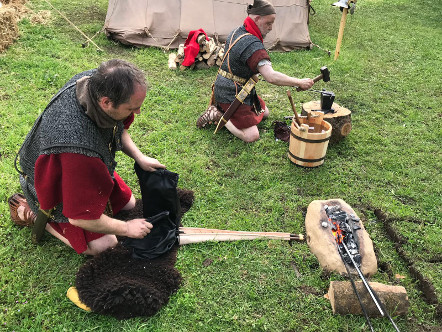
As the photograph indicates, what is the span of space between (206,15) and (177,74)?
1.88 m

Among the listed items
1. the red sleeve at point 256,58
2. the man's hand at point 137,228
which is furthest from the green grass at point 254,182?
the red sleeve at point 256,58

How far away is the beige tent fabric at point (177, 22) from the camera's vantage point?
745 centimetres

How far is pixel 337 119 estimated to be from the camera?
4703 mm

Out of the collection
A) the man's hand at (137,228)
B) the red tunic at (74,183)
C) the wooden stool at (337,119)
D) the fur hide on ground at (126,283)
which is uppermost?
the red tunic at (74,183)

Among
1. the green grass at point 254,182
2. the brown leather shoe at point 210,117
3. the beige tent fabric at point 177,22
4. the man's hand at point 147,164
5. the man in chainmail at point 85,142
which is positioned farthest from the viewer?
the beige tent fabric at point 177,22

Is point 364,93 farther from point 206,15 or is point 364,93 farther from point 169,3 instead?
point 169,3

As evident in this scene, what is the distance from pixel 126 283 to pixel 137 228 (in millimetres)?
444

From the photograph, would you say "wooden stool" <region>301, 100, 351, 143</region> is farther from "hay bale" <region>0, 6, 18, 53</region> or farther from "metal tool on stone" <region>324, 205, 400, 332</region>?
"hay bale" <region>0, 6, 18, 53</region>

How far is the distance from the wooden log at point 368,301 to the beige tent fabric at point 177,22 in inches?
240

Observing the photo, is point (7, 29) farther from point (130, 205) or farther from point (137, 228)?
point (137, 228)

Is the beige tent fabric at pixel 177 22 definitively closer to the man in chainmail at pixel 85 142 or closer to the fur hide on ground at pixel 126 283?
the man in chainmail at pixel 85 142

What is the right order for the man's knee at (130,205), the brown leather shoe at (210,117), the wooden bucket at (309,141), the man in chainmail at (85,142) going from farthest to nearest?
the brown leather shoe at (210,117) → the wooden bucket at (309,141) → the man's knee at (130,205) → the man in chainmail at (85,142)

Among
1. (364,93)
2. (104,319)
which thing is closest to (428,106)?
(364,93)

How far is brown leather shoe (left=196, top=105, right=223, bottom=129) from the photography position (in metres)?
5.08
